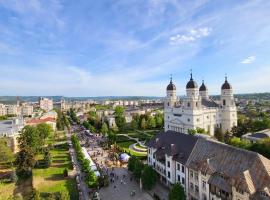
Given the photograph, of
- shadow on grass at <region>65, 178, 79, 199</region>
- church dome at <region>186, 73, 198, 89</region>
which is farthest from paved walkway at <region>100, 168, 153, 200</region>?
church dome at <region>186, 73, 198, 89</region>

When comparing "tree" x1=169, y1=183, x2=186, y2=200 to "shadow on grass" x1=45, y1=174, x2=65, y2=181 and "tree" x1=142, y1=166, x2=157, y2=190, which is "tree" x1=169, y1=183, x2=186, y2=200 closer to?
"tree" x1=142, y1=166, x2=157, y2=190

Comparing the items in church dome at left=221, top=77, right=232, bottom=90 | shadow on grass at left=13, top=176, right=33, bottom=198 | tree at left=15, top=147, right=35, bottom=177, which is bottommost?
shadow on grass at left=13, top=176, right=33, bottom=198

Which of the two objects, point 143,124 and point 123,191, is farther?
point 143,124

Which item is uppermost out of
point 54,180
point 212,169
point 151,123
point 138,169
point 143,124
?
point 212,169

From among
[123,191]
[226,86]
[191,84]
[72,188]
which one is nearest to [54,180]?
[72,188]

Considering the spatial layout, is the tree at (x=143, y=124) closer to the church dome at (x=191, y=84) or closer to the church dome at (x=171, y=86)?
the church dome at (x=171, y=86)

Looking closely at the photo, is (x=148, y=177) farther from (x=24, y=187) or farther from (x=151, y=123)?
(x=151, y=123)
